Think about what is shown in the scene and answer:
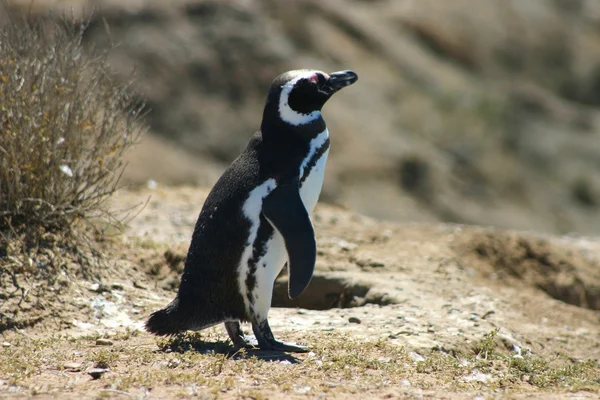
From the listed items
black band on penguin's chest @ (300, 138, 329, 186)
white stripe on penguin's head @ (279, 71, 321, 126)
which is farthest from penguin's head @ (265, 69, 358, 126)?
black band on penguin's chest @ (300, 138, 329, 186)

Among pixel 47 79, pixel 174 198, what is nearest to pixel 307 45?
pixel 174 198

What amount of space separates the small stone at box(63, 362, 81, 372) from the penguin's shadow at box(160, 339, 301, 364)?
1.88 ft

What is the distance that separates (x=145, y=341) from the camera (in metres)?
5.80

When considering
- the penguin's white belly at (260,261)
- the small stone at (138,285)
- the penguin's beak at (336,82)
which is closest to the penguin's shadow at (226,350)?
the penguin's white belly at (260,261)

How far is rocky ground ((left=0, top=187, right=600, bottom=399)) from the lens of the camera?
16.2ft

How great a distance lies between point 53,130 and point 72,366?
8.04 ft

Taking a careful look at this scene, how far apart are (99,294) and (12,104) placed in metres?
1.64

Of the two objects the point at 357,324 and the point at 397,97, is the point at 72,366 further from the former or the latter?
the point at 397,97

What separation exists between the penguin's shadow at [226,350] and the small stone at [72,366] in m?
0.57

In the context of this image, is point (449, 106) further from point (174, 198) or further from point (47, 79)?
point (47, 79)

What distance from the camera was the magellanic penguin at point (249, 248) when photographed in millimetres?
5367

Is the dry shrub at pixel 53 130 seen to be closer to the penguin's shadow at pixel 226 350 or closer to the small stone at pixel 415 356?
the penguin's shadow at pixel 226 350

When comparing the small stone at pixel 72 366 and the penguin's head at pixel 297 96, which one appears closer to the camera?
the small stone at pixel 72 366

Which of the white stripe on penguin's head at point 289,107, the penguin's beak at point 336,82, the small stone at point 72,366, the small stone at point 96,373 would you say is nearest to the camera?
the small stone at point 96,373
